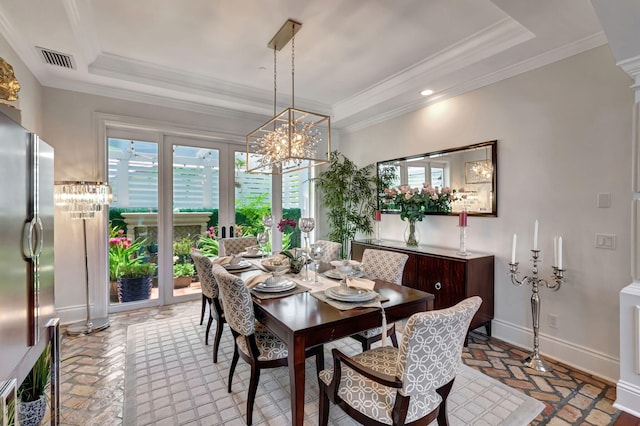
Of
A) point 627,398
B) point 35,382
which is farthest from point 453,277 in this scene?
point 35,382

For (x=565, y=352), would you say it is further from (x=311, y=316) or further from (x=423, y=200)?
(x=311, y=316)

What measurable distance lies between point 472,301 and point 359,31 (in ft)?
8.01

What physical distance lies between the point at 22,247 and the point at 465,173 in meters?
3.68

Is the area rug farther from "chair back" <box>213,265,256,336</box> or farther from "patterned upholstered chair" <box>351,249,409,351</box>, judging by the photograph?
"chair back" <box>213,265,256,336</box>

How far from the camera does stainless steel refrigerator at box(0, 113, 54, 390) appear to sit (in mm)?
1257

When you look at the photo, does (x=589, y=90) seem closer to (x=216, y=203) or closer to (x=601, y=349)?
(x=601, y=349)

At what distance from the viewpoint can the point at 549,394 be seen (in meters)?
2.13

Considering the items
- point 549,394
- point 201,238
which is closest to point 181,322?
point 201,238

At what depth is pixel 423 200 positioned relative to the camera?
3516 mm

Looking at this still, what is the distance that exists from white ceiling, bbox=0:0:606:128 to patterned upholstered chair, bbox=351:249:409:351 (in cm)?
201

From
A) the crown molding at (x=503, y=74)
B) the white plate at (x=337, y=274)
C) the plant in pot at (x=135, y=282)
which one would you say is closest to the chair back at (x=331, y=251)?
the white plate at (x=337, y=274)

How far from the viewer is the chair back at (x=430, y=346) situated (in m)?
1.18

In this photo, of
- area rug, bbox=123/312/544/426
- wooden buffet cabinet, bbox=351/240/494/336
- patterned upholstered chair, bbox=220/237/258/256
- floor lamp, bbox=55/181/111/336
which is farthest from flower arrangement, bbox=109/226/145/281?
wooden buffet cabinet, bbox=351/240/494/336

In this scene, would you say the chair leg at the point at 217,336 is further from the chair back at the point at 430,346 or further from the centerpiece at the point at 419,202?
the centerpiece at the point at 419,202
